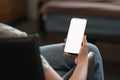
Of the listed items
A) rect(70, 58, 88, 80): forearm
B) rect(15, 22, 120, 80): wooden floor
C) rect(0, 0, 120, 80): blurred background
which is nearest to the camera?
rect(70, 58, 88, 80): forearm

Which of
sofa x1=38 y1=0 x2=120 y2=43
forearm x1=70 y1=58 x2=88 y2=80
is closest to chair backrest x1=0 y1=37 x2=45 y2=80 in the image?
forearm x1=70 y1=58 x2=88 y2=80

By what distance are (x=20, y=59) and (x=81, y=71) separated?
37cm

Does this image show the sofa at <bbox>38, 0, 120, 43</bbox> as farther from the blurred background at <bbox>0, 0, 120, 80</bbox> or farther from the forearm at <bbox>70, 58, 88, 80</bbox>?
the forearm at <bbox>70, 58, 88, 80</bbox>

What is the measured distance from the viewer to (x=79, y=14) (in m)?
3.01

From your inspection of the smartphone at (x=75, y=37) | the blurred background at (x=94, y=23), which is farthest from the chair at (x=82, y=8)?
the smartphone at (x=75, y=37)

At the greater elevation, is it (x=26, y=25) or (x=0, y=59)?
(x=0, y=59)

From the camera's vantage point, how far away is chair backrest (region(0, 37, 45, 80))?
0.86 metres

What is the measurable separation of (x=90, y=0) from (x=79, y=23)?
198 centimetres

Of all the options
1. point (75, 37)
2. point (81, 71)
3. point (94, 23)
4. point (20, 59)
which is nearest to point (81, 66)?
point (81, 71)

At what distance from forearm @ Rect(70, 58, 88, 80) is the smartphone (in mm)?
67

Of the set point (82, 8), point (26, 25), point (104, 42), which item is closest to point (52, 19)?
point (82, 8)

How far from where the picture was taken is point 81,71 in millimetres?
1176

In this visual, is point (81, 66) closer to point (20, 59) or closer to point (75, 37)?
point (75, 37)

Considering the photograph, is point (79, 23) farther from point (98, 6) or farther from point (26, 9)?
point (26, 9)
